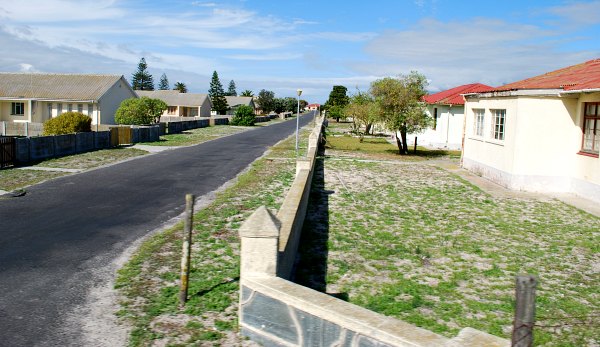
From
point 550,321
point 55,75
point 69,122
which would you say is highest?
point 55,75

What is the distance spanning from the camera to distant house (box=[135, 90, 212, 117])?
8088cm

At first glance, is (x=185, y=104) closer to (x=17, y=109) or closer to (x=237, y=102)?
(x=17, y=109)

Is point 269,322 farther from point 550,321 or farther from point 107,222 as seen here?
point 107,222

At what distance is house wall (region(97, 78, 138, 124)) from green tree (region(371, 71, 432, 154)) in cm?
2940

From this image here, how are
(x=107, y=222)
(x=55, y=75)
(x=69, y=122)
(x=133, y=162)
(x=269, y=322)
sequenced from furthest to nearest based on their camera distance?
(x=55, y=75)
(x=69, y=122)
(x=133, y=162)
(x=107, y=222)
(x=269, y=322)

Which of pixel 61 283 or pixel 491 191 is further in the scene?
pixel 491 191

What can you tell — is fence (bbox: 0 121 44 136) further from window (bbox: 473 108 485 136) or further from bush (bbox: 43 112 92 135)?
window (bbox: 473 108 485 136)

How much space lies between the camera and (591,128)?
53.9 ft

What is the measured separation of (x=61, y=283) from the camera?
7570 millimetres

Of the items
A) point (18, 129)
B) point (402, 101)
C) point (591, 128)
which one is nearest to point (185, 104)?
point (18, 129)

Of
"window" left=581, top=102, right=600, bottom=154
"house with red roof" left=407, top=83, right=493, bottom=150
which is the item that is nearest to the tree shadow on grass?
"window" left=581, top=102, right=600, bottom=154

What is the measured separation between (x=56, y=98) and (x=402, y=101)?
1344 inches

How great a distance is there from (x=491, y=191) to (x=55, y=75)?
4907 centimetres

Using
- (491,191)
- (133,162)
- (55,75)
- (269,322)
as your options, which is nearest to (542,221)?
(491,191)
